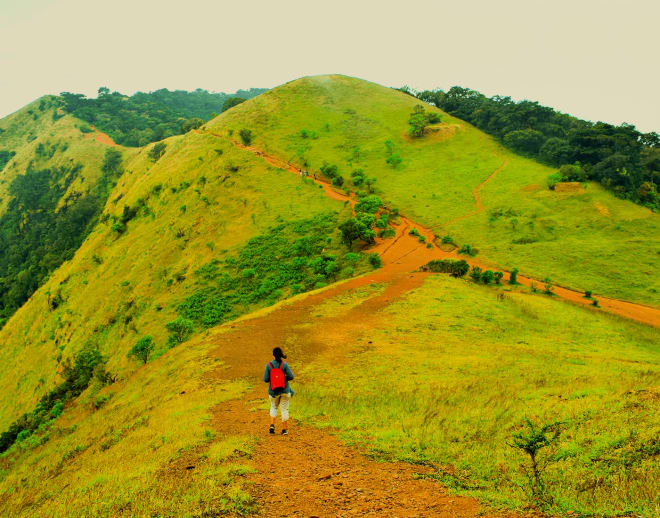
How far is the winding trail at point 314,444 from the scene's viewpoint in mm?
6430

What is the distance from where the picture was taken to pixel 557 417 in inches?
341

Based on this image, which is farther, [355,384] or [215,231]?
[215,231]

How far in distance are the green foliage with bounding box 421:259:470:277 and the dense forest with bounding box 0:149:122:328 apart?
75098 mm

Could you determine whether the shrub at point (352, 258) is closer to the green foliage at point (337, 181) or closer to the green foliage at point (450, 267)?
the green foliage at point (450, 267)

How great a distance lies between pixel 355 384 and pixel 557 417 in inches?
258

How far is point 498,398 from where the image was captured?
10562 mm

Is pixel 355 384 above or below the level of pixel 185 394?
above

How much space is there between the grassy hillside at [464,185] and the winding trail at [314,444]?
9.34 m

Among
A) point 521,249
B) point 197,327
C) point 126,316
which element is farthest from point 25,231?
point 521,249

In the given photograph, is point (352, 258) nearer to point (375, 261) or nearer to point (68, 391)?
point (375, 261)

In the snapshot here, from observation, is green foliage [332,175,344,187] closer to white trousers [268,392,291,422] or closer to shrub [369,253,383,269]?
shrub [369,253,383,269]

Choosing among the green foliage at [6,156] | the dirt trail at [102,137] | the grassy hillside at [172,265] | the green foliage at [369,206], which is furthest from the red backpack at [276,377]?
the green foliage at [6,156]

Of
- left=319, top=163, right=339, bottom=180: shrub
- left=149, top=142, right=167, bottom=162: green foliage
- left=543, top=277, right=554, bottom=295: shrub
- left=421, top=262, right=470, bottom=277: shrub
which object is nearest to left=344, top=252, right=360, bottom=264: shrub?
left=421, top=262, right=470, bottom=277: shrub

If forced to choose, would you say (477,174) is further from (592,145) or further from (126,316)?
(126,316)
